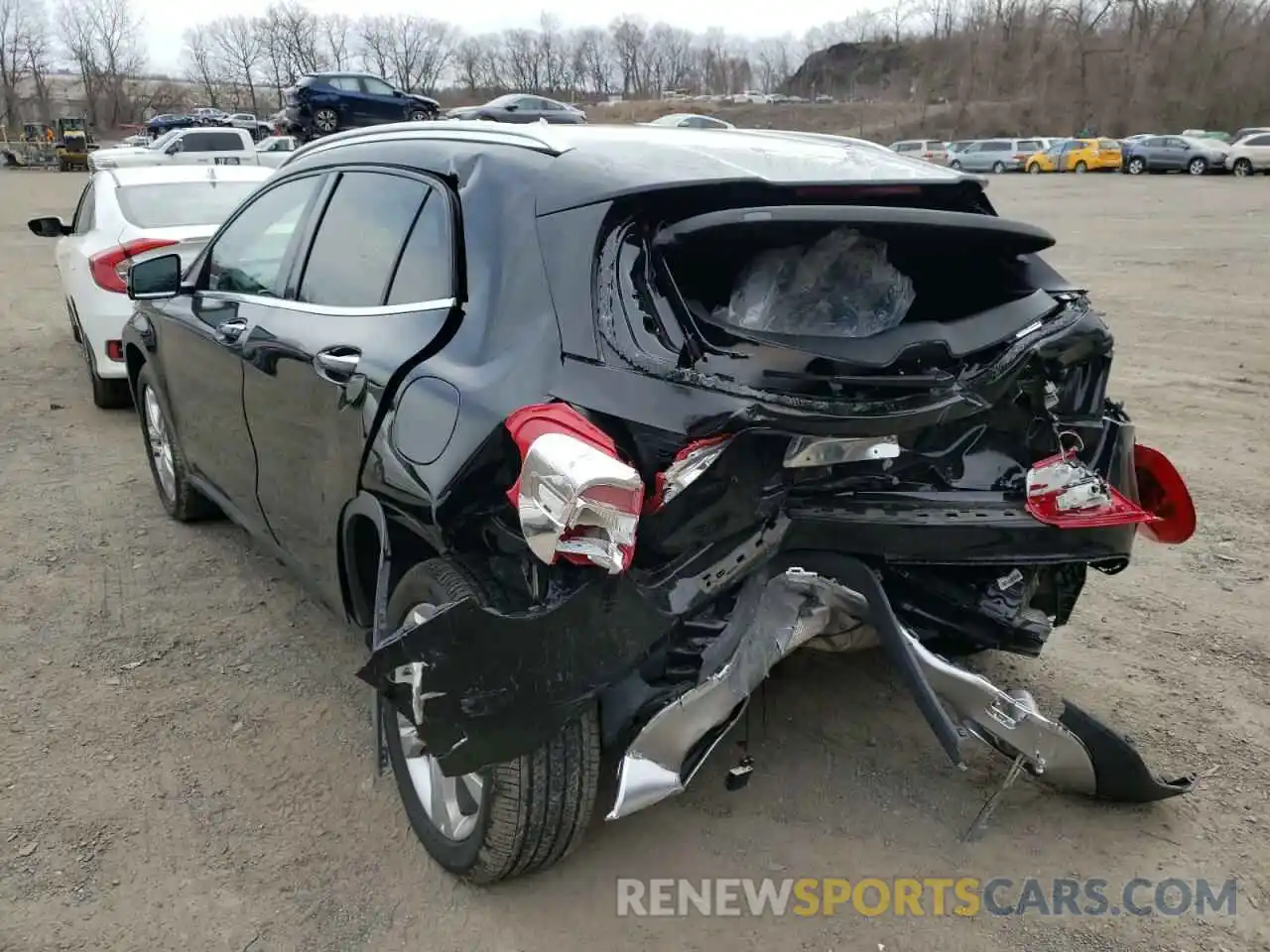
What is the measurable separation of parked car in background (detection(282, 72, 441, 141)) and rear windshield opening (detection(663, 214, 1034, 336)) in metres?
27.9

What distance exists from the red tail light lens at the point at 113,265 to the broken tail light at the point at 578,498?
222 inches

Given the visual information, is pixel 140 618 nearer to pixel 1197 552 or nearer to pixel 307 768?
pixel 307 768

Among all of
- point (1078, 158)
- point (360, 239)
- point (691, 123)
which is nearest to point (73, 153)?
point (1078, 158)

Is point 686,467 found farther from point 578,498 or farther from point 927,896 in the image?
point 927,896

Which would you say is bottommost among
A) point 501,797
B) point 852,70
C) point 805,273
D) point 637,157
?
point 501,797

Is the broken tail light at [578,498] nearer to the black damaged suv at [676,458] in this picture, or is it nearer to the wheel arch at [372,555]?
the black damaged suv at [676,458]

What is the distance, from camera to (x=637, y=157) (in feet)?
8.82

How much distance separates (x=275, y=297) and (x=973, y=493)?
2448 mm

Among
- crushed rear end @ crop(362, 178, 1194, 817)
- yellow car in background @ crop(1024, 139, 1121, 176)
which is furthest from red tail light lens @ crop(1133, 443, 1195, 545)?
yellow car in background @ crop(1024, 139, 1121, 176)

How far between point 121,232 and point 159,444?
2656mm

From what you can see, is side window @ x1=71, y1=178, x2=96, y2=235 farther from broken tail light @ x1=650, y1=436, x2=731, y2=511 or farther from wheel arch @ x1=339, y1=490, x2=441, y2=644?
broken tail light @ x1=650, y1=436, x2=731, y2=511

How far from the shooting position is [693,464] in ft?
7.23

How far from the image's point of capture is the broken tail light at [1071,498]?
269 cm

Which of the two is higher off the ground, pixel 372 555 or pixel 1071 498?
pixel 1071 498
